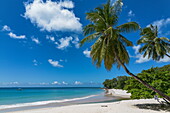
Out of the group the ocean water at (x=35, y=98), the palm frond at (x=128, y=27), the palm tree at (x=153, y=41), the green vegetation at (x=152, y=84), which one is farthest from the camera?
the ocean water at (x=35, y=98)

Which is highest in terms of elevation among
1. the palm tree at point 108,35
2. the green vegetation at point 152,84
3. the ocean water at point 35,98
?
the palm tree at point 108,35

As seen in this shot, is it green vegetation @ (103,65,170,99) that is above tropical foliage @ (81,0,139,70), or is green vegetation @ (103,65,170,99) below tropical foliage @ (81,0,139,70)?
below

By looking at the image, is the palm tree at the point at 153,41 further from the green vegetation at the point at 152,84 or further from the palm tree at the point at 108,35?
the palm tree at the point at 108,35

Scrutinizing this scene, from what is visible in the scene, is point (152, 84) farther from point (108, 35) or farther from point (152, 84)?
point (108, 35)

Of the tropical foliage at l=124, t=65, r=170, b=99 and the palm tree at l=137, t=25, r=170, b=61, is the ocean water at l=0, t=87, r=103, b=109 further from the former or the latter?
the palm tree at l=137, t=25, r=170, b=61

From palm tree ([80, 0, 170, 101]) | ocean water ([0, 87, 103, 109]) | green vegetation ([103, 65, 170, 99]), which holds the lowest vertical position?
ocean water ([0, 87, 103, 109])

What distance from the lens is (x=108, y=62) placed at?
8.30 metres

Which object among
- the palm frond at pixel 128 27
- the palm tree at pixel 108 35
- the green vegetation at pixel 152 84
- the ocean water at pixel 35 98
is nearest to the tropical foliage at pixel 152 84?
the green vegetation at pixel 152 84

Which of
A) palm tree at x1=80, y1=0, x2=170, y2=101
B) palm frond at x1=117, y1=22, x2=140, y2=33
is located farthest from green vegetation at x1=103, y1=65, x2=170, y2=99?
palm frond at x1=117, y1=22, x2=140, y2=33

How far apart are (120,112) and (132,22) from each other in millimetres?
5573

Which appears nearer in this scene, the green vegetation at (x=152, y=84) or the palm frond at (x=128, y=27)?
the palm frond at (x=128, y=27)

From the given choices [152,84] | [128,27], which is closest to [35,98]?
[152,84]

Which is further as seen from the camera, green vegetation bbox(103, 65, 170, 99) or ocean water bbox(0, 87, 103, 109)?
ocean water bbox(0, 87, 103, 109)

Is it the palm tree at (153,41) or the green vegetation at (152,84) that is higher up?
the palm tree at (153,41)
